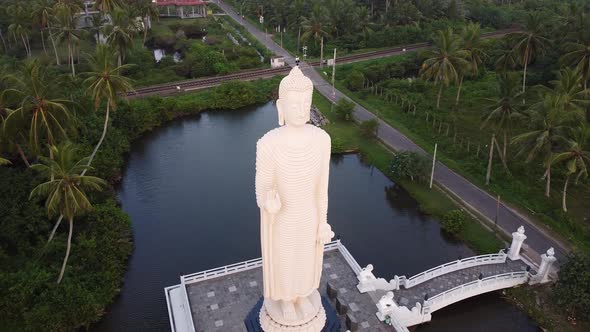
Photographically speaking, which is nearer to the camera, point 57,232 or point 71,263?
point 71,263

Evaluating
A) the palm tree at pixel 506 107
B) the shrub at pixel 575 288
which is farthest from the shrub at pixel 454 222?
the shrub at pixel 575 288

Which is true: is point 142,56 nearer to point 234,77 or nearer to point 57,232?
point 234,77

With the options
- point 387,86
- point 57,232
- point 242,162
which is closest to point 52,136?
point 57,232

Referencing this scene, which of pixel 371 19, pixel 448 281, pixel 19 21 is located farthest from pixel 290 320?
pixel 371 19

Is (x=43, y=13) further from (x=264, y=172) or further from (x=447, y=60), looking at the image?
(x=264, y=172)

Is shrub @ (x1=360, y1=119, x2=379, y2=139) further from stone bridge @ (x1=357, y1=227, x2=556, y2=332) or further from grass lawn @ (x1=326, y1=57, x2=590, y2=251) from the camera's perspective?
stone bridge @ (x1=357, y1=227, x2=556, y2=332)

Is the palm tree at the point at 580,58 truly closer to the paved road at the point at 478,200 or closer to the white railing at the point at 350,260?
the paved road at the point at 478,200
